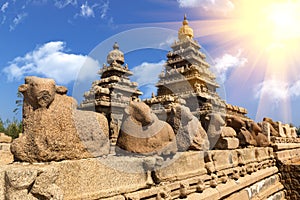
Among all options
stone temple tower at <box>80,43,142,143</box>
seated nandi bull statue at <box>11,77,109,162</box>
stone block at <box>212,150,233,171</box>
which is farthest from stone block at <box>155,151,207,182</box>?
stone temple tower at <box>80,43,142,143</box>

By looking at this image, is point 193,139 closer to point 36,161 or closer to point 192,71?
point 36,161

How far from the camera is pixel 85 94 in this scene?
2148 cm

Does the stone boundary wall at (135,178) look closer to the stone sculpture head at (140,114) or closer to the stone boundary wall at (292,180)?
the stone sculpture head at (140,114)

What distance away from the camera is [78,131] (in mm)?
2594

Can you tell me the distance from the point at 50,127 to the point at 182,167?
192 cm

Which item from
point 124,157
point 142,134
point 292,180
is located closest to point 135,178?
point 124,157

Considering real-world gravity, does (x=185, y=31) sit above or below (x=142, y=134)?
above

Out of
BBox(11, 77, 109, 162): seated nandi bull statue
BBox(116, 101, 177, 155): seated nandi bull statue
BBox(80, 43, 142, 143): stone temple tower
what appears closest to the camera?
BBox(11, 77, 109, 162): seated nandi bull statue

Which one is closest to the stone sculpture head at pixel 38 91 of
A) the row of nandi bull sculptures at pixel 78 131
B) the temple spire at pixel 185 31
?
the row of nandi bull sculptures at pixel 78 131

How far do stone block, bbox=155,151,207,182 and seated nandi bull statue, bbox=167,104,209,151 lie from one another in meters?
0.15

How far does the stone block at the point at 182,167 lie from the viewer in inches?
126

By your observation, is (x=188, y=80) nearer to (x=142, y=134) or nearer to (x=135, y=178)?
(x=142, y=134)

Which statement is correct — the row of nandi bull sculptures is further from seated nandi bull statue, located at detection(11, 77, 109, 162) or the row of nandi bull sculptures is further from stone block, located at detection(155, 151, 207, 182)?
stone block, located at detection(155, 151, 207, 182)

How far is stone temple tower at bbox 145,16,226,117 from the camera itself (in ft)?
58.6
